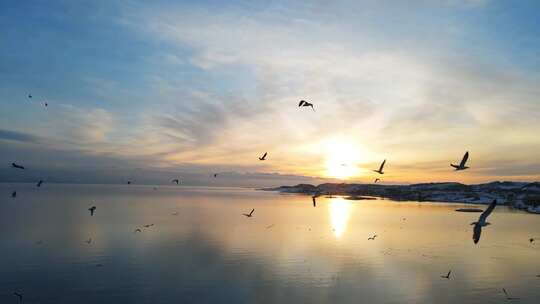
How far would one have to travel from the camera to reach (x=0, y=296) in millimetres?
33875

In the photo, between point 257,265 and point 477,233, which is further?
point 257,265

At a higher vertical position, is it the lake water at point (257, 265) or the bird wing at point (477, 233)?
the bird wing at point (477, 233)

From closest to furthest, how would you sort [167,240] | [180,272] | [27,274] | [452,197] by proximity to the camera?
[27,274]
[180,272]
[167,240]
[452,197]

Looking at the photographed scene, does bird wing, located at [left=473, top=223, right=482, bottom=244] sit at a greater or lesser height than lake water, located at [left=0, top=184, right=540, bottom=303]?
greater

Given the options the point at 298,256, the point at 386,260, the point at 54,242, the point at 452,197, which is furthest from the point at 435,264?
the point at 452,197

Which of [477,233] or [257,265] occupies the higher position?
[477,233]

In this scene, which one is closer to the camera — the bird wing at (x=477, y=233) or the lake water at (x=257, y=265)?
the bird wing at (x=477, y=233)

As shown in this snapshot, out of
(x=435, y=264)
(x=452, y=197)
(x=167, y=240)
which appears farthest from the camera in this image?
(x=452, y=197)

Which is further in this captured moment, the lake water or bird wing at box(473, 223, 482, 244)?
the lake water

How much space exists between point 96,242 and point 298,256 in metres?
27.8

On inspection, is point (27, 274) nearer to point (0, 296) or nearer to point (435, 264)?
point (0, 296)

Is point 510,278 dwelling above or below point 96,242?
below

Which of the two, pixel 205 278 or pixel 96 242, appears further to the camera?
pixel 96 242

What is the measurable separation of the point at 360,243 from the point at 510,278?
79.5 ft
